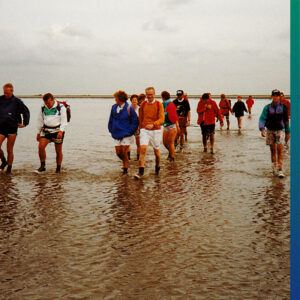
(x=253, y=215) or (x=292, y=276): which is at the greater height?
(x=292, y=276)

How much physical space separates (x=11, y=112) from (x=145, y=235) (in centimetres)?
575

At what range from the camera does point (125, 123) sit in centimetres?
954

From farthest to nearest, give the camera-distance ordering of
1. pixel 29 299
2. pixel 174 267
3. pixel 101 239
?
1. pixel 101 239
2. pixel 174 267
3. pixel 29 299

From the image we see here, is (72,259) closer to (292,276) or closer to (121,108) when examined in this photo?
(292,276)

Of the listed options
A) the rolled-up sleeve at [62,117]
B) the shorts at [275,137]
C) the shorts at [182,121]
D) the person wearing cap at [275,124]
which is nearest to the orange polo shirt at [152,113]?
the rolled-up sleeve at [62,117]

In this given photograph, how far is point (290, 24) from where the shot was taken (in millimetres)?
1739

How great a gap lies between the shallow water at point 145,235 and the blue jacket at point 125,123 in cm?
90

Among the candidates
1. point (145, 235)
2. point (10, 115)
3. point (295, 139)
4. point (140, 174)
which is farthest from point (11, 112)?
point (295, 139)

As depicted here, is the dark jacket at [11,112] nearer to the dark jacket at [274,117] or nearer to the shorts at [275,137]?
the dark jacket at [274,117]

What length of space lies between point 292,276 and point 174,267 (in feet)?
7.95

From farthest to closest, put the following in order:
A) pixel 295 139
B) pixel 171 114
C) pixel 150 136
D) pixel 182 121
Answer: pixel 182 121 < pixel 171 114 < pixel 150 136 < pixel 295 139

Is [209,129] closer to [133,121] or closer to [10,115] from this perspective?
[133,121]

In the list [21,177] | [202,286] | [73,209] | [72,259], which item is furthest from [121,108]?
[202,286]

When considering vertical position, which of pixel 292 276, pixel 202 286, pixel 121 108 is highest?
pixel 121 108
